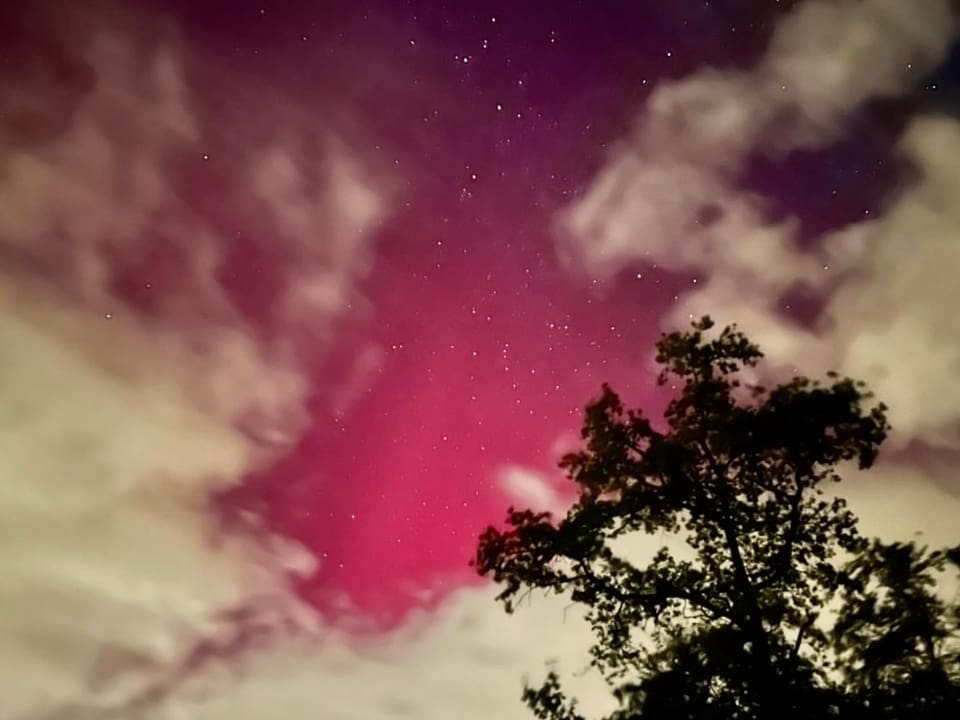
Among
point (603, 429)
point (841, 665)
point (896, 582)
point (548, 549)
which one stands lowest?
point (841, 665)

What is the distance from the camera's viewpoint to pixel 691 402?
16.1 m

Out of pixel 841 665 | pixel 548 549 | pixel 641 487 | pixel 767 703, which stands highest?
pixel 641 487

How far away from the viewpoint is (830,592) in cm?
1556

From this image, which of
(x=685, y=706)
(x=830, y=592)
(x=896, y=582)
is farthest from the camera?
(x=830, y=592)

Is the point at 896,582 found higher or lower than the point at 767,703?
higher

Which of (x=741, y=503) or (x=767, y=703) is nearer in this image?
(x=767, y=703)

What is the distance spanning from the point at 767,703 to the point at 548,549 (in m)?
5.52

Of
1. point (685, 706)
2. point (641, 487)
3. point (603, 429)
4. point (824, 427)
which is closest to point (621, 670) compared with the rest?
point (685, 706)

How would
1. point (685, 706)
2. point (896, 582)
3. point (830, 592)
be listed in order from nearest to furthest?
point (685, 706) → point (896, 582) → point (830, 592)

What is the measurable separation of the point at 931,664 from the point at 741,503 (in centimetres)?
488

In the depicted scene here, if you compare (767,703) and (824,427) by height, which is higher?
(824,427)

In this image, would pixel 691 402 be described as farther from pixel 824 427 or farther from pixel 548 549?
pixel 548 549

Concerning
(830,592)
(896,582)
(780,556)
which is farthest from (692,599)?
(896,582)

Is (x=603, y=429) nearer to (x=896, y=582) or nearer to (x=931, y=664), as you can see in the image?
(x=896, y=582)
